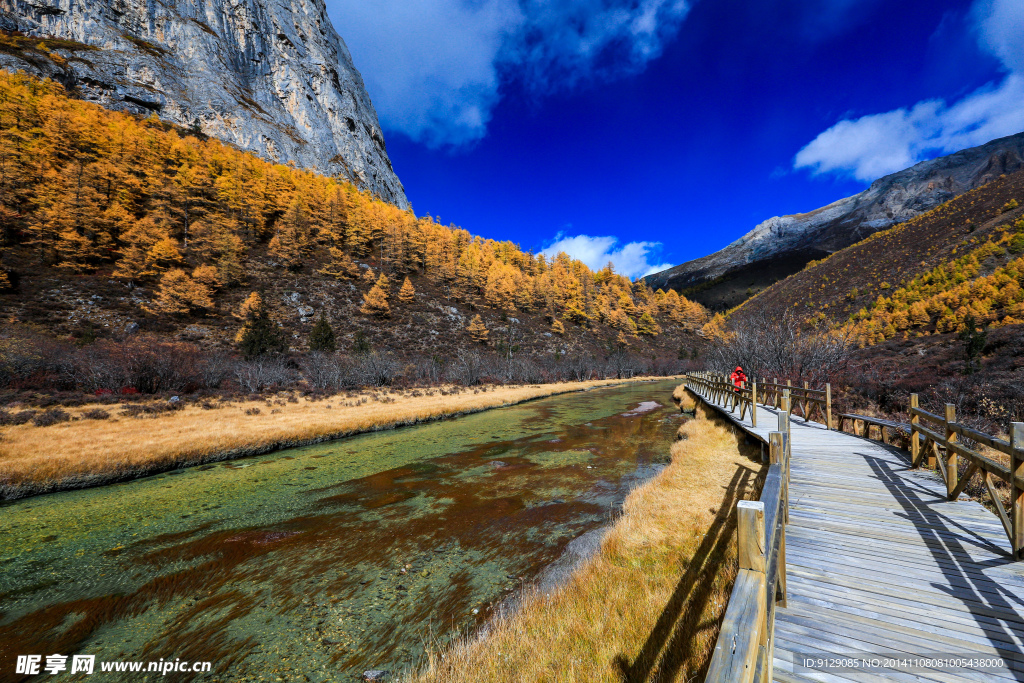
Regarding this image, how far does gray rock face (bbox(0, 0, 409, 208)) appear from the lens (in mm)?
69625

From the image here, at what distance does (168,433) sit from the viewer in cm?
1538

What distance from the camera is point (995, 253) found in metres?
33.2

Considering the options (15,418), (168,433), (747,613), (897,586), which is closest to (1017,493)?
(897,586)

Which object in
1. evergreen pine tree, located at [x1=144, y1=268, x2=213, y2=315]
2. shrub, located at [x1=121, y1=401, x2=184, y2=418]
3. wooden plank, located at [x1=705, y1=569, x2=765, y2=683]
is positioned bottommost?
shrub, located at [x1=121, y1=401, x2=184, y2=418]

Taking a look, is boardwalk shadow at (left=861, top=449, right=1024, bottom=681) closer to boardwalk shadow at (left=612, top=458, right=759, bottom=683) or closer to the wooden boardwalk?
the wooden boardwalk

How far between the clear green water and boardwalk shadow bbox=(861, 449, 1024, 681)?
211 inches

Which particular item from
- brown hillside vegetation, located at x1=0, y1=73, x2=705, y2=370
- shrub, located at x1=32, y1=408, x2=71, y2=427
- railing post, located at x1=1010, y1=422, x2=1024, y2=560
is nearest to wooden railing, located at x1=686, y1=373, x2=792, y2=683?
railing post, located at x1=1010, y1=422, x2=1024, y2=560

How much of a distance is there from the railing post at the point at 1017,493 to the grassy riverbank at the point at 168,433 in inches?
793

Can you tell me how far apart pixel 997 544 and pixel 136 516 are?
1646 centimetres

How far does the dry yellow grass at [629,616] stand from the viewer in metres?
4.02

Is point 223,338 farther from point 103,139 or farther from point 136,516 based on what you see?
point 103,139

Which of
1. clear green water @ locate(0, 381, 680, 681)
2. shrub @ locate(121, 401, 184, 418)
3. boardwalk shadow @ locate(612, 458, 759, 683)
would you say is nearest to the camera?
boardwalk shadow @ locate(612, 458, 759, 683)

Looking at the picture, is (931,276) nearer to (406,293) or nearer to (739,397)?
(739,397)

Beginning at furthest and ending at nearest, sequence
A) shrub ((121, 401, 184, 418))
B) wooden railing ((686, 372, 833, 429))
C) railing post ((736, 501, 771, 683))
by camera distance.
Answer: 1. shrub ((121, 401, 184, 418))
2. wooden railing ((686, 372, 833, 429))
3. railing post ((736, 501, 771, 683))
